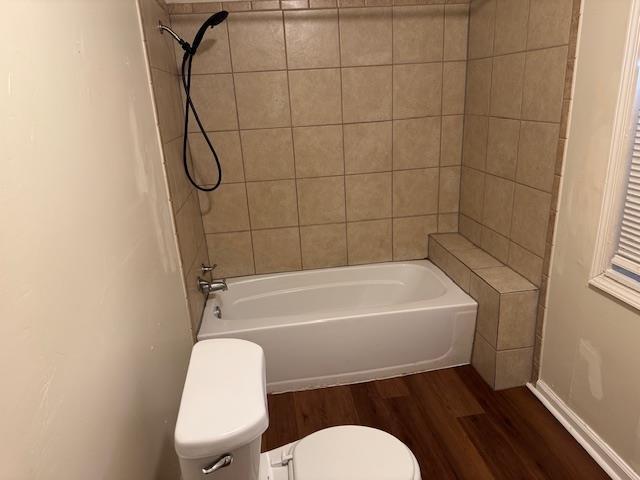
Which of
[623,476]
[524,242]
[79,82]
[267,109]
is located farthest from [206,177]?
[623,476]

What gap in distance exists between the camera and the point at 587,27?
1594 millimetres

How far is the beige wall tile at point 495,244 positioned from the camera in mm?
2275

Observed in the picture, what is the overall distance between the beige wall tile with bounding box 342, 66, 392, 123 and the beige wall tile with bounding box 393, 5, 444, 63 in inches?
5.1

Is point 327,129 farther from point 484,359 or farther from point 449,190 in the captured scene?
point 484,359

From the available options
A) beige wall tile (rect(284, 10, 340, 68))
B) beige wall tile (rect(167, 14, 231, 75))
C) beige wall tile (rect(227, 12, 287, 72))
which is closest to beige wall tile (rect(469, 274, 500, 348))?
beige wall tile (rect(284, 10, 340, 68))

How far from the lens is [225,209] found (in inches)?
101

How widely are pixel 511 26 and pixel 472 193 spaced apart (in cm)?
90

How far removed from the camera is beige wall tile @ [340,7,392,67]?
2348 millimetres

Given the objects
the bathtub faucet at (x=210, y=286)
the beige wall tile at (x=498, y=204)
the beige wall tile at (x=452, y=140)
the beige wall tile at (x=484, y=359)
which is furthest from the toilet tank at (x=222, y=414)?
the beige wall tile at (x=452, y=140)

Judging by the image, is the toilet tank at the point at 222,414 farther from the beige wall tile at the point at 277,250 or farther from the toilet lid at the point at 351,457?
the beige wall tile at the point at 277,250

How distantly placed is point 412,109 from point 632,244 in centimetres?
139

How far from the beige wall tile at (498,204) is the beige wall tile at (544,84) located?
0.37 metres

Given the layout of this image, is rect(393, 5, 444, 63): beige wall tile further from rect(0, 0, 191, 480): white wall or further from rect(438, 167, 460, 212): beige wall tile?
rect(0, 0, 191, 480): white wall

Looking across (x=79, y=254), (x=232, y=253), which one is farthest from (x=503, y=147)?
(x=79, y=254)
